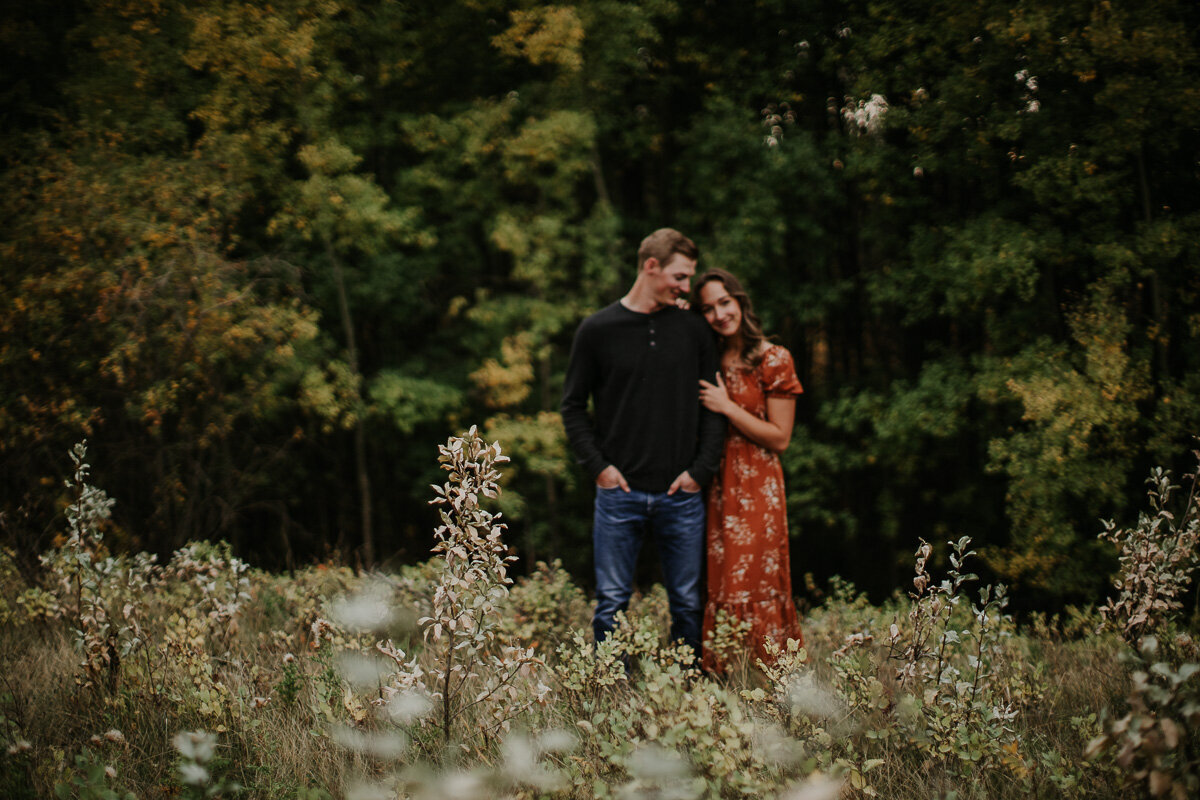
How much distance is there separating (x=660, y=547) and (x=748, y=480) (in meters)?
0.51

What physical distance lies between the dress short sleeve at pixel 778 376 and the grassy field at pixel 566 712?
1.07 meters

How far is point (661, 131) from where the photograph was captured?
11281 mm

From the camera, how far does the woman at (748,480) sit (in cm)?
312

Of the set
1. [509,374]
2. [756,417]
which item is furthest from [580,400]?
[509,374]

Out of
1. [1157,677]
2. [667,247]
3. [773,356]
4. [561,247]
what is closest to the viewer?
[1157,677]

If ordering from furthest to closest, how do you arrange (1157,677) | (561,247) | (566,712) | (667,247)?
(561,247) < (667,247) < (566,712) < (1157,677)

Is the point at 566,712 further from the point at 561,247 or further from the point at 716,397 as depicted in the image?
the point at 561,247

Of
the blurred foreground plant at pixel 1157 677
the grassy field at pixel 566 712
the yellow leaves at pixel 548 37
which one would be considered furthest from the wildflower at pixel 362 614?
the yellow leaves at pixel 548 37

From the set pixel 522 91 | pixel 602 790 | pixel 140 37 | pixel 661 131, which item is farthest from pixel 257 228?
pixel 602 790

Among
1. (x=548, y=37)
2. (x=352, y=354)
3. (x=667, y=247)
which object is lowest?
(x=352, y=354)

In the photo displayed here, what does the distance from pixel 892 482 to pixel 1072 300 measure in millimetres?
3902

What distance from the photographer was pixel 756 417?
3180 millimetres

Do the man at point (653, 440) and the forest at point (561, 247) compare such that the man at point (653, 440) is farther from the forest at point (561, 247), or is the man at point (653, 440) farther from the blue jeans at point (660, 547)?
the forest at point (561, 247)

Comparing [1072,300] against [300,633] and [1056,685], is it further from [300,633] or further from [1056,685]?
[300,633]
